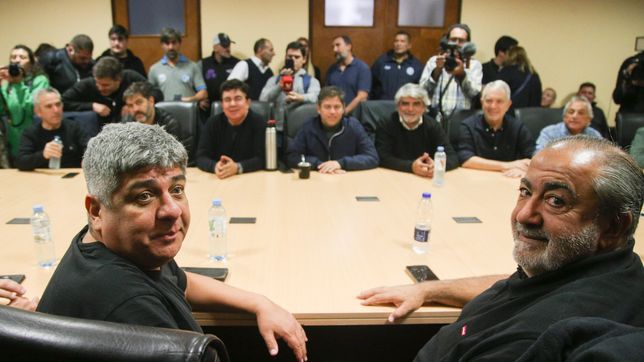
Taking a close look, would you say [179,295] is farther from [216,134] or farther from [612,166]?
[216,134]

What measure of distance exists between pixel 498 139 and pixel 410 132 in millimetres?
612

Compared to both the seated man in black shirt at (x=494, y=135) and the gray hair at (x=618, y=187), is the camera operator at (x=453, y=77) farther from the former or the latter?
the gray hair at (x=618, y=187)

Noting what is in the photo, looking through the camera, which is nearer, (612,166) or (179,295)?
(612,166)

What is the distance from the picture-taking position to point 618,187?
99 centimetres

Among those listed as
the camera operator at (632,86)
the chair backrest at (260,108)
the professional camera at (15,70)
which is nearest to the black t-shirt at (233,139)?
the chair backrest at (260,108)

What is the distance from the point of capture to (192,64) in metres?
4.84

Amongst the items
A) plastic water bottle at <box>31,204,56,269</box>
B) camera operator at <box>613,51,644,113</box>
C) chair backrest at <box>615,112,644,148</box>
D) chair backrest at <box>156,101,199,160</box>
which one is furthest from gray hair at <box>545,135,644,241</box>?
camera operator at <box>613,51,644,113</box>

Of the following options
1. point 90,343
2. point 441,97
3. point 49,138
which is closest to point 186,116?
point 49,138

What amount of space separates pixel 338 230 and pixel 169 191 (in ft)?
3.34

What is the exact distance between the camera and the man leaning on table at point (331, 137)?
3330mm

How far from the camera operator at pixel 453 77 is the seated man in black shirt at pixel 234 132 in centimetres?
157

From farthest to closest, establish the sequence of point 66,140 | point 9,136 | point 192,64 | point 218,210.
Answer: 1. point 192,64
2. point 9,136
3. point 66,140
4. point 218,210

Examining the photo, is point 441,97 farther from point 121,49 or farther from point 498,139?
point 121,49

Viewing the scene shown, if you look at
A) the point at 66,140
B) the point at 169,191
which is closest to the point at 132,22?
the point at 66,140
